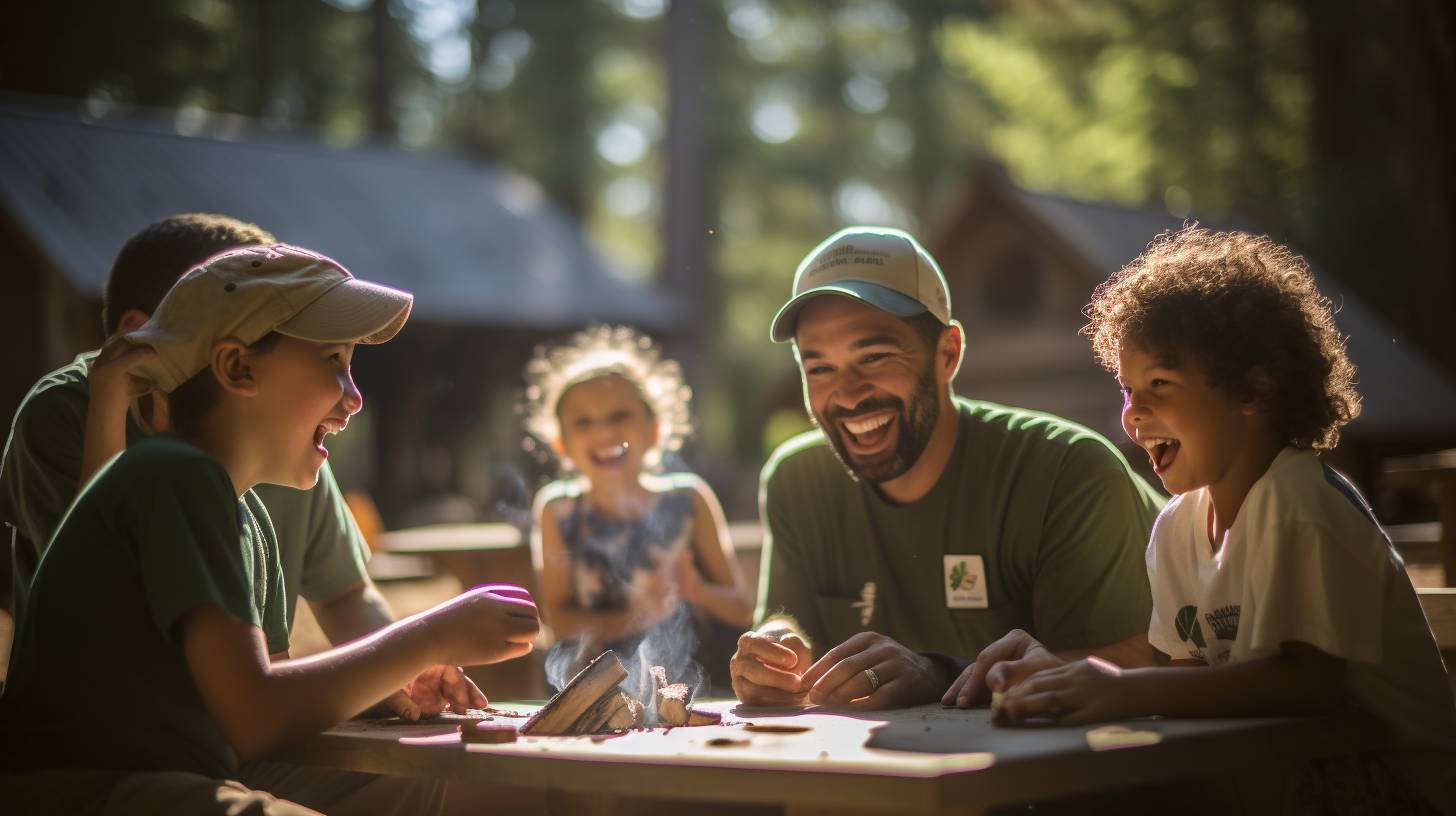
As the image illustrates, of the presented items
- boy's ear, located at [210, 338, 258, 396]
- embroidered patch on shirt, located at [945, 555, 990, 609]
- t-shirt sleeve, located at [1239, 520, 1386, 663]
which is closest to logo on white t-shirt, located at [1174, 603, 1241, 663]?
t-shirt sleeve, located at [1239, 520, 1386, 663]

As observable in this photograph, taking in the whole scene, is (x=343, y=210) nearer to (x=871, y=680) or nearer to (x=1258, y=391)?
(x=871, y=680)

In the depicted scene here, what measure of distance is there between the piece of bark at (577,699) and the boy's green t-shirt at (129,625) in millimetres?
524

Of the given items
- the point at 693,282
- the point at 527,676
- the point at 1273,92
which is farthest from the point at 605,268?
the point at 527,676

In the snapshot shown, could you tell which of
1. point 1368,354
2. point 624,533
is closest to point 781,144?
point 1368,354

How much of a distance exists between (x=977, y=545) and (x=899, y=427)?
362 millimetres

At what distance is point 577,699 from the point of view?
2453 mm

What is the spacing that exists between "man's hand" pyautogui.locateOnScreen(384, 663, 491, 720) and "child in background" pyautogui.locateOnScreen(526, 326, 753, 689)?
2.02 m

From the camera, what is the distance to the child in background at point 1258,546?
2.27 metres

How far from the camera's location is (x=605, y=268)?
20.8m

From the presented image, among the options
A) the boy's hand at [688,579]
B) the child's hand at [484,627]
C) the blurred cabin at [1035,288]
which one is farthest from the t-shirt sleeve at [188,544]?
the blurred cabin at [1035,288]

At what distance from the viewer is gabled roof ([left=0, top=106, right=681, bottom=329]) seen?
15641 mm

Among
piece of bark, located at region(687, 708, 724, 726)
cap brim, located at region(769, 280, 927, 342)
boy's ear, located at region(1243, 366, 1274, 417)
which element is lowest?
piece of bark, located at region(687, 708, 724, 726)

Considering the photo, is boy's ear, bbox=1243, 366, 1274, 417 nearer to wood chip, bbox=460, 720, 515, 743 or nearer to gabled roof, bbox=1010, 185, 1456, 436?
wood chip, bbox=460, 720, 515, 743

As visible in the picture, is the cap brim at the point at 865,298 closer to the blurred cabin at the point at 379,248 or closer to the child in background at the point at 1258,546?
the child in background at the point at 1258,546
